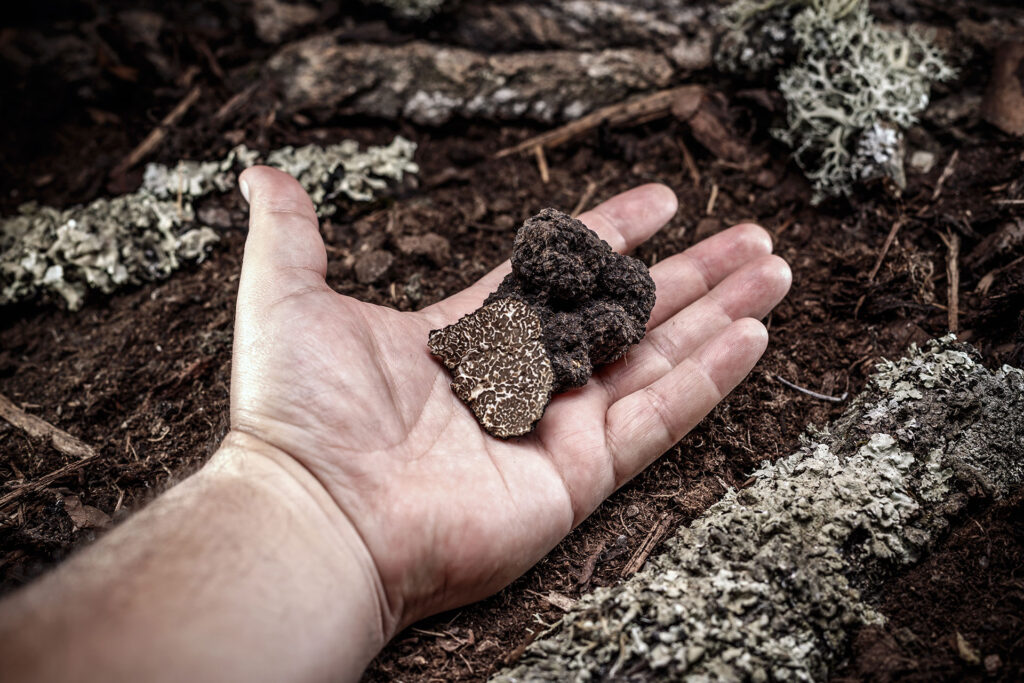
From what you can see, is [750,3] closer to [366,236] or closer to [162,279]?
[366,236]

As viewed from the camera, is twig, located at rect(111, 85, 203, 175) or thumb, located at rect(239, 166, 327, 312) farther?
twig, located at rect(111, 85, 203, 175)

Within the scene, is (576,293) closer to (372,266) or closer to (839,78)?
(372,266)

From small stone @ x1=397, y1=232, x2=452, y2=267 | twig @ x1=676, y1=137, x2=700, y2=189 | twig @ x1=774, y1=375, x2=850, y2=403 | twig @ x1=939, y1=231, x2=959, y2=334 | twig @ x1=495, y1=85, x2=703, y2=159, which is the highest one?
twig @ x1=495, y1=85, x2=703, y2=159

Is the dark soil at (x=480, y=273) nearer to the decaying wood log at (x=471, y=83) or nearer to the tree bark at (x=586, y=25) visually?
the decaying wood log at (x=471, y=83)

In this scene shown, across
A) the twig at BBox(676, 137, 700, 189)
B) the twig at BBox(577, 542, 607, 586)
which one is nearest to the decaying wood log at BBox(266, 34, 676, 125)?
the twig at BBox(676, 137, 700, 189)

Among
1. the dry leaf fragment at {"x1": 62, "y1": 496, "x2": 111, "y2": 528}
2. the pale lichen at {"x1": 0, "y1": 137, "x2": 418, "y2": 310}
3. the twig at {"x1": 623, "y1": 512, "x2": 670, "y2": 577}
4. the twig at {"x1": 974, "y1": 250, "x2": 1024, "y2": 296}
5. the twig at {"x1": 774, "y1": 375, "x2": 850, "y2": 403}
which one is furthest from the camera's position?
the pale lichen at {"x1": 0, "y1": 137, "x2": 418, "y2": 310}

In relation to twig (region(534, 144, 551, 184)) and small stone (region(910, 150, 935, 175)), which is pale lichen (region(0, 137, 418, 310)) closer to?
twig (region(534, 144, 551, 184))

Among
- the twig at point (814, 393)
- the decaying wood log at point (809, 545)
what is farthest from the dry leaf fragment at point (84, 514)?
the twig at point (814, 393)

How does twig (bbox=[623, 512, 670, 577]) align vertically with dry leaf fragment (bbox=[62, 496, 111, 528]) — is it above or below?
below

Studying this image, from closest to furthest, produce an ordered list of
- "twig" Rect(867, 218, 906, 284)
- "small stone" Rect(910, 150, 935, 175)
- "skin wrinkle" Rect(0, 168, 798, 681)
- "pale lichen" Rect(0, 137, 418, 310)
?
"skin wrinkle" Rect(0, 168, 798, 681), "twig" Rect(867, 218, 906, 284), "pale lichen" Rect(0, 137, 418, 310), "small stone" Rect(910, 150, 935, 175)
